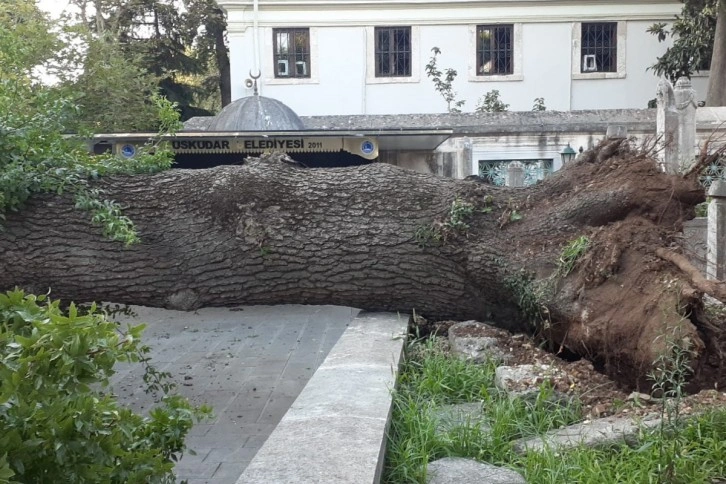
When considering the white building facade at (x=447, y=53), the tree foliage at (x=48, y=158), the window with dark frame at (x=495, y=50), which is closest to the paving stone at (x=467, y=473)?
the tree foliage at (x=48, y=158)

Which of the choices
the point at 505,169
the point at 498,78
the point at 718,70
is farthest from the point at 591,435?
the point at 498,78

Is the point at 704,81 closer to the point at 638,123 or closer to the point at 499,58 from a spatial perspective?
the point at 499,58

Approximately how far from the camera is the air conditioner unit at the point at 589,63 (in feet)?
82.9

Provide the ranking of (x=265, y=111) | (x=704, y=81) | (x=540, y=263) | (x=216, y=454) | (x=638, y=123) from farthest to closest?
(x=704, y=81) < (x=265, y=111) < (x=638, y=123) < (x=216, y=454) < (x=540, y=263)

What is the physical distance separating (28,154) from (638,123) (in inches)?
535

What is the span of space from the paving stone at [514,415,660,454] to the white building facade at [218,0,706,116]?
21.5 meters

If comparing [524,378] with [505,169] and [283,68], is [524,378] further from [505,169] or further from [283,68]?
[283,68]

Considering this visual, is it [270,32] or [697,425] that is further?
[270,32]

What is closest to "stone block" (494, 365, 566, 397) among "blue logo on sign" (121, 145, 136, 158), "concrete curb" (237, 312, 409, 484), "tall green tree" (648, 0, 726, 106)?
"concrete curb" (237, 312, 409, 484)

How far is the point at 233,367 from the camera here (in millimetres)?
8125

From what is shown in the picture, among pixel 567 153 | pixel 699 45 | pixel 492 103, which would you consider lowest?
pixel 567 153

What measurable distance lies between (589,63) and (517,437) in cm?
2359

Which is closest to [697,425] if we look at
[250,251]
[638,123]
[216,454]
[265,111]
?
[250,251]

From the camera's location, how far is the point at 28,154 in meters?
5.09
